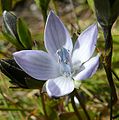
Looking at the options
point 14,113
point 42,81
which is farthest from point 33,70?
point 14,113

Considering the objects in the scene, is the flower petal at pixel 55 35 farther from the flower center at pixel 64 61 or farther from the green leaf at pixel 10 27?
the green leaf at pixel 10 27

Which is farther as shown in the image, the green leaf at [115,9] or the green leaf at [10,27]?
the green leaf at [10,27]

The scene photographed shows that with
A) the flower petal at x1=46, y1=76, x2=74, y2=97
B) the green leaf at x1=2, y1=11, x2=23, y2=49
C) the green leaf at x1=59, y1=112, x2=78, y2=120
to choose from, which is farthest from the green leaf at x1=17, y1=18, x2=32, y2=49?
the green leaf at x1=59, y1=112, x2=78, y2=120

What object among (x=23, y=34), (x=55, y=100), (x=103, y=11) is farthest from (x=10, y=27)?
(x=55, y=100)

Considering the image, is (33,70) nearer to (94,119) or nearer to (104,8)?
(104,8)

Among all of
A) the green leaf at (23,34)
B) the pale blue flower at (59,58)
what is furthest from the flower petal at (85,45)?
the green leaf at (23,34)
